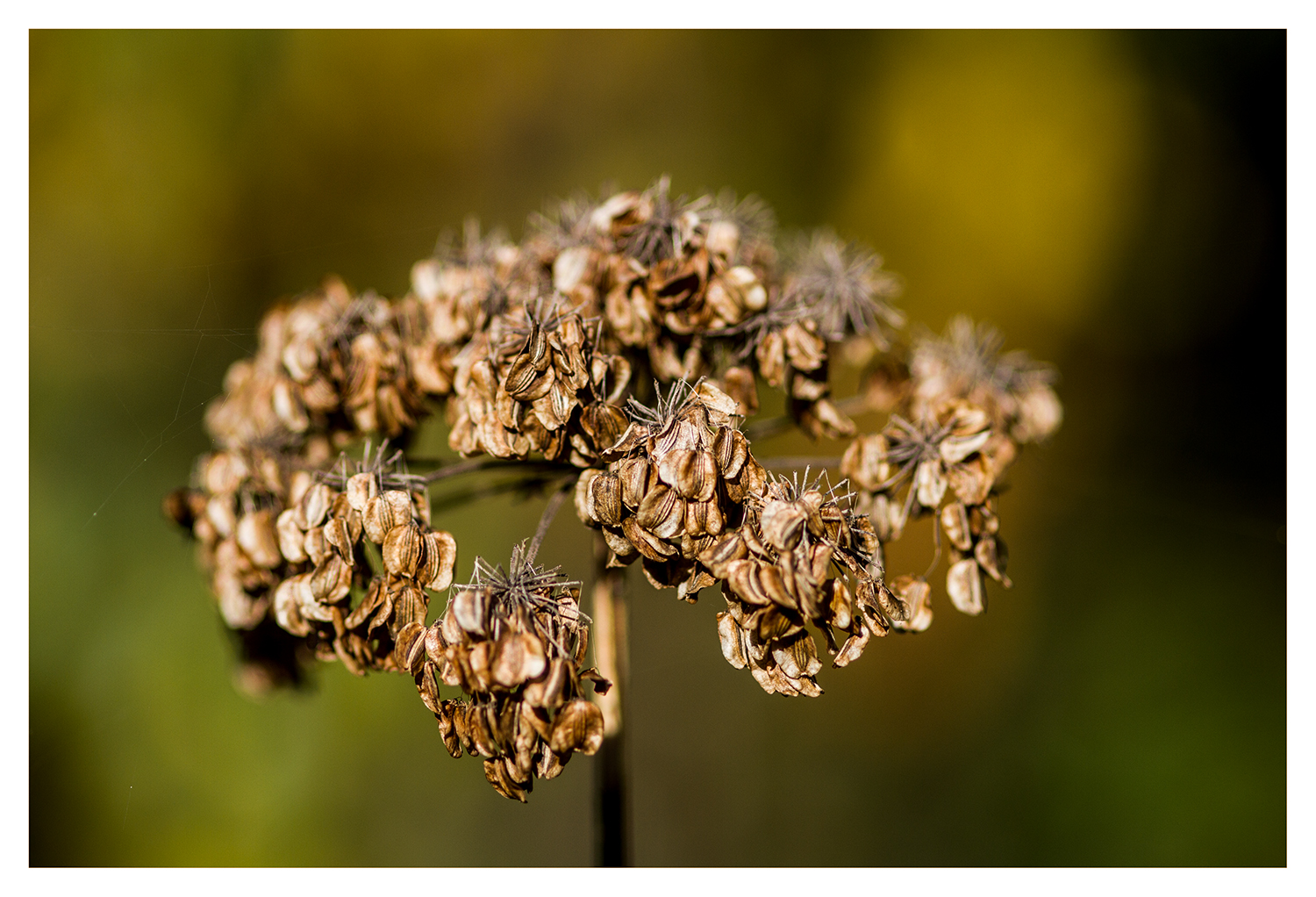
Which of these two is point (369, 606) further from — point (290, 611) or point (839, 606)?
point (839, 606)

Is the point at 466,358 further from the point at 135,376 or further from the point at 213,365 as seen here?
the point at 135,376

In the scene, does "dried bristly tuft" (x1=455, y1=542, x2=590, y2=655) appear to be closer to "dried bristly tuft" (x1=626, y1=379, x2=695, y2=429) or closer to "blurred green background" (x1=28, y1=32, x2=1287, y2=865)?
"dried bristly tuft" (x1=626, y1=379, x2=695, y2=429)

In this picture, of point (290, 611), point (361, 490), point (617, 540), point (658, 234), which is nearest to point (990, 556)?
point (617, 540)

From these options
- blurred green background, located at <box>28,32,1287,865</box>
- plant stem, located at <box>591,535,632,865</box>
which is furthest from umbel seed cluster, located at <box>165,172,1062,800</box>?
blurred green background, located at <box>28,32,1287,865</box>

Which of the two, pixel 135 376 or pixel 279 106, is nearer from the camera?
pixel 135 376

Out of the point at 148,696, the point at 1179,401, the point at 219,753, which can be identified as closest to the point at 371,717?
the point at 219,753

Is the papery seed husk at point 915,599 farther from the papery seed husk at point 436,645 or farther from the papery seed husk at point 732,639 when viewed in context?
the papery seed husk at point 436,645
